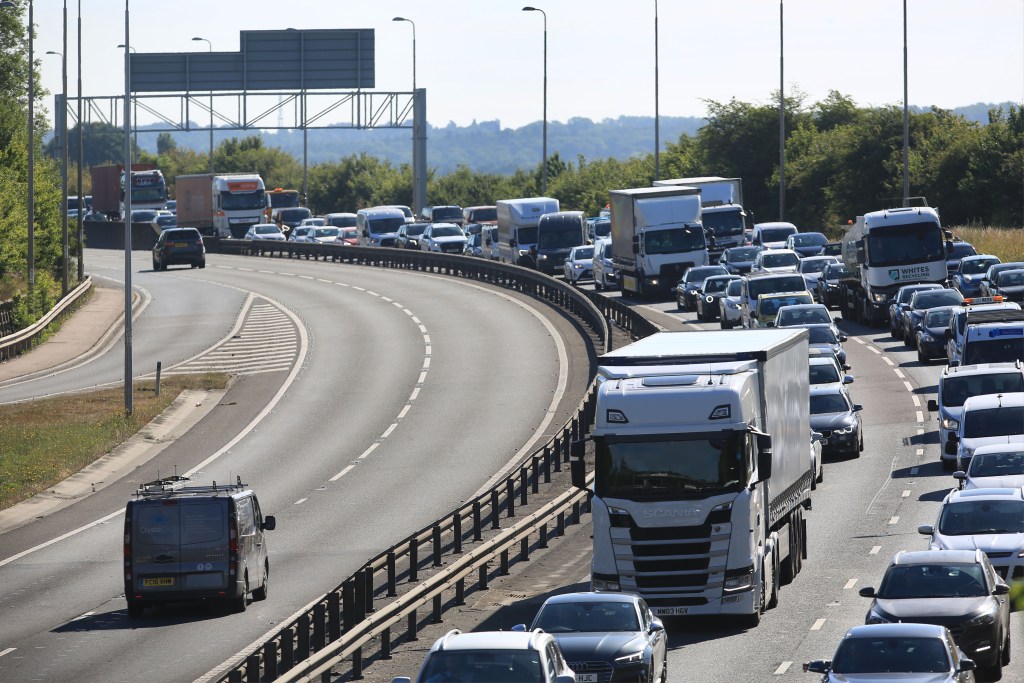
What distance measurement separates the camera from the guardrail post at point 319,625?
19.3 metres

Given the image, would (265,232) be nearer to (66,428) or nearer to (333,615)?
(66,428)

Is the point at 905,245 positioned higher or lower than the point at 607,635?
higher

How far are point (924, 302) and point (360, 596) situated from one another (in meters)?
31.4

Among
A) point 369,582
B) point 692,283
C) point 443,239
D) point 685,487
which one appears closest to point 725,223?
point 692,283

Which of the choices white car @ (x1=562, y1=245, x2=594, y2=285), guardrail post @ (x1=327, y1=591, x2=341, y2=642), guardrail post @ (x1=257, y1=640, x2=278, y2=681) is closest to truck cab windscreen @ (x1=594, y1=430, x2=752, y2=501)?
guardrail post @ (x1=327, y1=591, x2=341, y2=642)

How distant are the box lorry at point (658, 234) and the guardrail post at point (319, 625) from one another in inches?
1682

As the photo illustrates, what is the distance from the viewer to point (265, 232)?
9662cm

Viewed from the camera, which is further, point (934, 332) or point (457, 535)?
point (934, 332)

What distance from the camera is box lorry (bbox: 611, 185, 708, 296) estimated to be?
61656 mm

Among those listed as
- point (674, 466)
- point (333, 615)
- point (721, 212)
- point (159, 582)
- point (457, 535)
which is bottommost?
point (159, 582)

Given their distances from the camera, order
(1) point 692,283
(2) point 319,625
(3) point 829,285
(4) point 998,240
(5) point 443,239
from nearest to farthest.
Answer: (2) point 319,625, (1) point 692,283, (3) point 829,285, (4) point 998,240, (5) point 443,239

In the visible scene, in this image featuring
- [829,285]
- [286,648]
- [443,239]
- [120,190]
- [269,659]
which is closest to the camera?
[269,659]

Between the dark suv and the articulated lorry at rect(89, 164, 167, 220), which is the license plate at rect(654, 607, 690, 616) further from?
the articulated lorry at rect(89, 164, 167, 220)

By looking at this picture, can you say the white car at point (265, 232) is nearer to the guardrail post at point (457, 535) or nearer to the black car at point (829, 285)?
the black car at point (829, 285)
